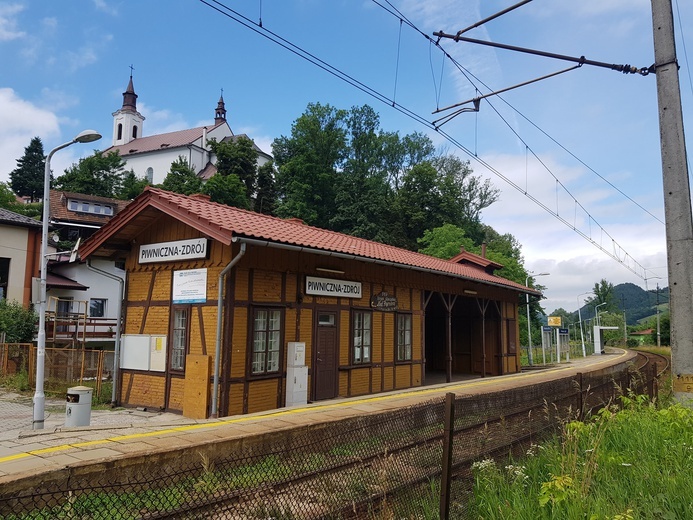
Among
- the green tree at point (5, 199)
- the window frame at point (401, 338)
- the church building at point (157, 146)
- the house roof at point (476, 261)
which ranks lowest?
the window frame at point (401, 338)

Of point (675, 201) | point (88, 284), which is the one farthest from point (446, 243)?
point (675, 201)

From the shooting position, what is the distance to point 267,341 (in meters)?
10.8

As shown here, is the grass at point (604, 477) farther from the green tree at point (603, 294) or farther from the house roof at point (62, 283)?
the green tree at point (603, 294)

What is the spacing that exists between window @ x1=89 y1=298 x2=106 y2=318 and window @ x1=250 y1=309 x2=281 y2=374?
2288 cm

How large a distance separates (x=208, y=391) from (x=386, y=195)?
48.1 m

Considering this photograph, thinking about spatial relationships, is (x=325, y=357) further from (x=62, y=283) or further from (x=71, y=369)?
(x=62, y=283)

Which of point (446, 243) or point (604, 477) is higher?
point (446, 243)

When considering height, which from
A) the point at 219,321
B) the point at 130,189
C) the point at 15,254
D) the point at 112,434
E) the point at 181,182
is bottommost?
the point at 112,434

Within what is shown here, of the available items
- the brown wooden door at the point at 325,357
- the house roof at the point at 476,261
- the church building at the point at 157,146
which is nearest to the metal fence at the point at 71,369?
the brown wooden door at the point at 325,357

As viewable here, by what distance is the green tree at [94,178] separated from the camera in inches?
1994

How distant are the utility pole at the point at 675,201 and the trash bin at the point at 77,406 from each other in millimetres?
8954

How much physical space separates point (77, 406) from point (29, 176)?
69.5m

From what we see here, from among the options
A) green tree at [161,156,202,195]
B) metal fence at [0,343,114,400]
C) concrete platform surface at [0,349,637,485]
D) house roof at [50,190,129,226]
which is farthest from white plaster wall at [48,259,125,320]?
concrete platform surface at [0,349,637,485]

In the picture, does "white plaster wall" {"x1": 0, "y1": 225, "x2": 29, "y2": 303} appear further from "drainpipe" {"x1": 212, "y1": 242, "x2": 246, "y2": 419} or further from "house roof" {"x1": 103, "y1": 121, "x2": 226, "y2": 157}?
"house roof" {"x1": 103, "y1": 121, "x2": 226, "y2": 157}
